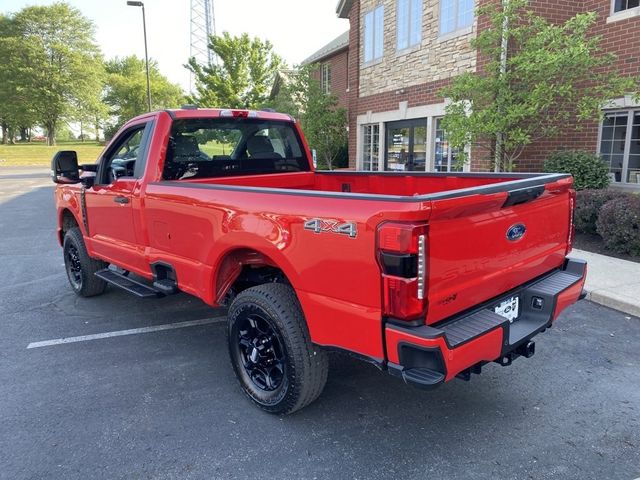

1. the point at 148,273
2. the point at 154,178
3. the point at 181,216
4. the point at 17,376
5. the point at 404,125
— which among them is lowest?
the point at 17,376

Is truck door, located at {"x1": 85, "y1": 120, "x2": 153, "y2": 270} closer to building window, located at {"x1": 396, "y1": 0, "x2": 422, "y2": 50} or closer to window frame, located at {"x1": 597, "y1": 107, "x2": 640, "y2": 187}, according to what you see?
window frame, located at {"x1": 597, "y1": 107, "x2": 640, "y2": 187}

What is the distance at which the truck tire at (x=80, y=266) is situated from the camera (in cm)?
559

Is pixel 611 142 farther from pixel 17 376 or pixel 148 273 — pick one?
pixel 17 376

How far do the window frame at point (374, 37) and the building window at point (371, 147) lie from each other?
2.03m

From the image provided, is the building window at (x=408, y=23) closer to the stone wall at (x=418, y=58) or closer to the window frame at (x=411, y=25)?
the window frame at (x=411, y=25)

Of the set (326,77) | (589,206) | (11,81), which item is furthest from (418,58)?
(11,81)

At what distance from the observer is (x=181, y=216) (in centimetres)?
379

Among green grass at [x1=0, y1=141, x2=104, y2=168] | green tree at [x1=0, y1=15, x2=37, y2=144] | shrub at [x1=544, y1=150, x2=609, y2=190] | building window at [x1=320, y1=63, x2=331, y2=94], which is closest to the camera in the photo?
shrub at [x1=544, y1=150, x2=609, y2=190]

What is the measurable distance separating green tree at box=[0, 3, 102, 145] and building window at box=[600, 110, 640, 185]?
61129mm

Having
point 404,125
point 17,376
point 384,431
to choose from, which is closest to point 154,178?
point 17,376

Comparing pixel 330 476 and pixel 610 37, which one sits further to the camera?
pixel 610 37

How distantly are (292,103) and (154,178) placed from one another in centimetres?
1568

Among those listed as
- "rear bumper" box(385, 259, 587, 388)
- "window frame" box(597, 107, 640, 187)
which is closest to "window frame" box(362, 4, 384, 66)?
"window frame" box(597, 107, 640, 187)

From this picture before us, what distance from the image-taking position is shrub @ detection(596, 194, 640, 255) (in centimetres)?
688
